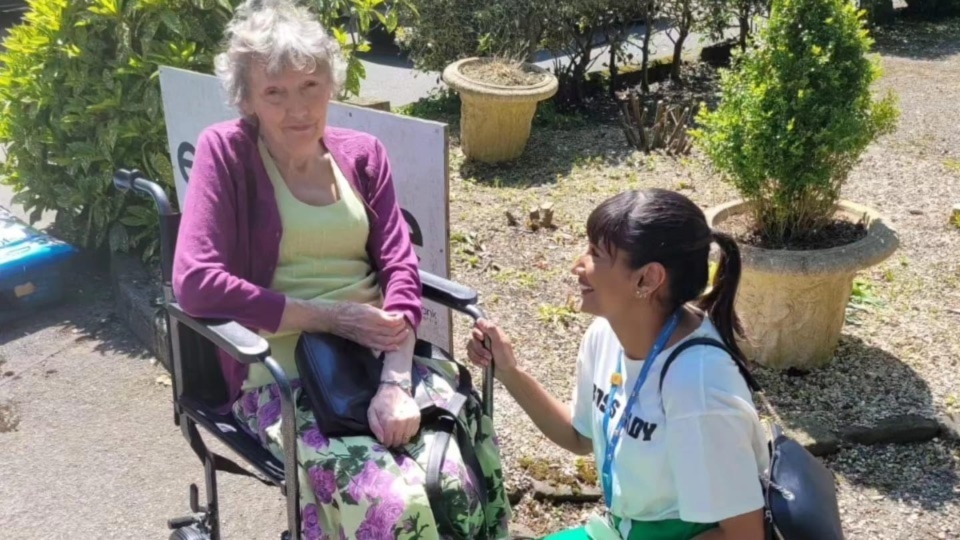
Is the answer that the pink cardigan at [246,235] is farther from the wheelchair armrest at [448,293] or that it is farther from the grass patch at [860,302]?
the grass patch at [860,302]

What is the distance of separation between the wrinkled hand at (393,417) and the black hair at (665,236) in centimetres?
67

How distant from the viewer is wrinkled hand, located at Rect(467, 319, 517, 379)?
2293mm

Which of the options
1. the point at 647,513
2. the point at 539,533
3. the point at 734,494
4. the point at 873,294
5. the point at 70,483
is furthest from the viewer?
the point at 873,294

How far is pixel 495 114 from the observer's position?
639cm

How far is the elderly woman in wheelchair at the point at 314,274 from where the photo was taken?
2.20 m

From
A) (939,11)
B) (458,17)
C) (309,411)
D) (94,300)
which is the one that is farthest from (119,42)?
(939,11)

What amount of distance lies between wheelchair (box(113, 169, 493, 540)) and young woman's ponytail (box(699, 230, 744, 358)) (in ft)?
2.19

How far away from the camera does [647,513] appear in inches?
74.7

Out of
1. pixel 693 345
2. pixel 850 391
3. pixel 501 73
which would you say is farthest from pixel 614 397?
pixel 501 73

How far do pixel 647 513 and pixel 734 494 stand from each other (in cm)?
23

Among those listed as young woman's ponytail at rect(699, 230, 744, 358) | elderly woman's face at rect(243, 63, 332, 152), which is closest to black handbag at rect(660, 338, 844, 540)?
young woman's ponytail at rect(699, 230, 744, 358)

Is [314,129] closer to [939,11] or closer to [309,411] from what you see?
[309,411]

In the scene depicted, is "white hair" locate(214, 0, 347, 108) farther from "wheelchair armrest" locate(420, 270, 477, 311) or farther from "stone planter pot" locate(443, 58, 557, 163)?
"stone planter pot" locate(443, 58, 557, 163)

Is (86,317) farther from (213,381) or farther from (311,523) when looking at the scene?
(311,523)
